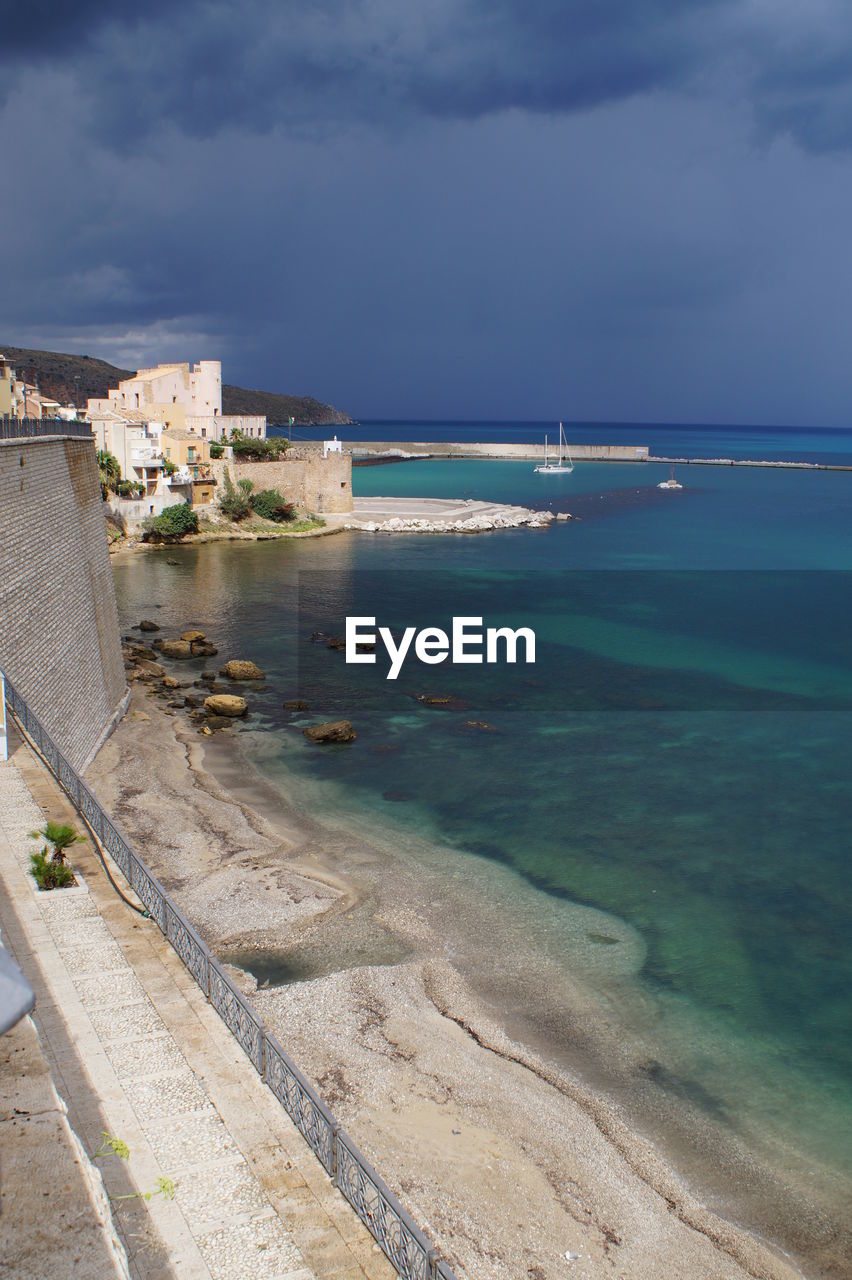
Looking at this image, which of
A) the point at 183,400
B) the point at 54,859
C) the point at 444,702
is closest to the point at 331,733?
the point at 444,702

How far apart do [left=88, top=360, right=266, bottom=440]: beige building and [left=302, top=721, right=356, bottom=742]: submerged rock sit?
40.9 m

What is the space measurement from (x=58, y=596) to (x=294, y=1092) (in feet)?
44.0

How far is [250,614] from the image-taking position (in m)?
34.7

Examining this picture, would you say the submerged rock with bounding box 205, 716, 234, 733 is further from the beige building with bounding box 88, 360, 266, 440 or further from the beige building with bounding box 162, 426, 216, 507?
the beige building with bounding box 88, 360, 266, 440

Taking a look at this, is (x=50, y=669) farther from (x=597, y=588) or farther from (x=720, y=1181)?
(x=597, y=588)

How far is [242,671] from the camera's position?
2598 cm

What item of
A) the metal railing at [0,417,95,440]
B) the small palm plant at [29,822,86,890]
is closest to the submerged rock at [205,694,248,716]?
the metal railing at [0,417,95,440]

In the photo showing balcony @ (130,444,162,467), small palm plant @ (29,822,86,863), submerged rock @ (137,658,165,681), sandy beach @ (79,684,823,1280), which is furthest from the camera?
balcony @ (130,444,162,467)

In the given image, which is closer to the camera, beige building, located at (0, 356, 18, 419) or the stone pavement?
the stone pavement

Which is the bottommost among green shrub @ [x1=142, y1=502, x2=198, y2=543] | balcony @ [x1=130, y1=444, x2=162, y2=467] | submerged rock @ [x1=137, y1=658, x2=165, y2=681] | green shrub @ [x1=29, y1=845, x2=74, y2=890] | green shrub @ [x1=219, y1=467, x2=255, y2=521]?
submerged rock @ [x1=137, y1=658, x2=165, y2=681]

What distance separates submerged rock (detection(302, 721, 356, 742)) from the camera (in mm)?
21141

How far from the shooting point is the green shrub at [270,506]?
56031mm

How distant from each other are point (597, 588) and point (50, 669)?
101 feet

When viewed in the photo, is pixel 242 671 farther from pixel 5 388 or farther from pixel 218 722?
pixel 5 388
